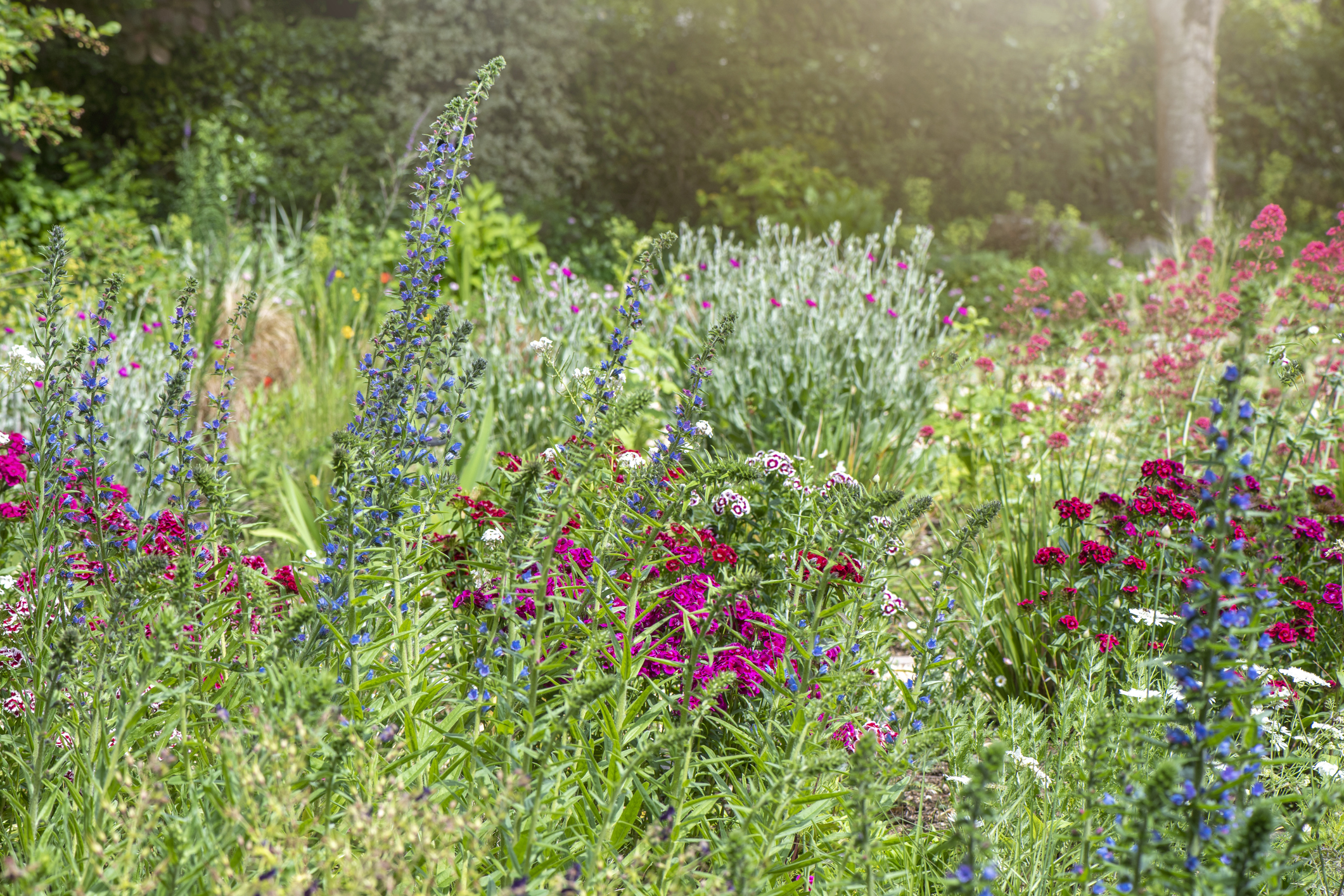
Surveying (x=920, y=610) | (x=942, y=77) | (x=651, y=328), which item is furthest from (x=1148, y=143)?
(x=920, y=610)

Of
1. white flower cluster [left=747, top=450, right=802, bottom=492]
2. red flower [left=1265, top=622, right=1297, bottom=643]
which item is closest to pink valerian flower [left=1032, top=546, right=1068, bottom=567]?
red flower [left=1265, top=622, right=1297, bottom=643]

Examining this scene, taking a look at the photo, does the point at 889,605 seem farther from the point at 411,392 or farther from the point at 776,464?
the point at 411,392

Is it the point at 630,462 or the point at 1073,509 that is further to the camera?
the point at 1073,509

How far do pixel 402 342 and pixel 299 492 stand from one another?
1620 mm

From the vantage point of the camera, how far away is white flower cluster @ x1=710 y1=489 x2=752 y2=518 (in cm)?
255

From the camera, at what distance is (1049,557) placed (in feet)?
8.90

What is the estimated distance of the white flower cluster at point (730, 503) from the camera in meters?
2.55

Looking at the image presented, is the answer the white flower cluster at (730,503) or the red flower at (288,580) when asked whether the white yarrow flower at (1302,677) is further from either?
the red flower at (288,580)

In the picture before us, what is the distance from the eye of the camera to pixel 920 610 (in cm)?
354

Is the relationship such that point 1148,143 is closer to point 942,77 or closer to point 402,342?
point 942,77

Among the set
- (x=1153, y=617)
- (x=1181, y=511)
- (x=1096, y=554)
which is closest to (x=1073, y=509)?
(x=1096, y=554)

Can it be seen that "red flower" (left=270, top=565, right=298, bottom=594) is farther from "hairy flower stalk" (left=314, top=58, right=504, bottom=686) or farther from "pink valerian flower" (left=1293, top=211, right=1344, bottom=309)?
"pink valerian flower" (left=1293, top=211, right=1344, bottom=309)

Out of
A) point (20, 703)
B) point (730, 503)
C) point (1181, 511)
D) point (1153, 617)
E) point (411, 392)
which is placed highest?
point (411, 392)

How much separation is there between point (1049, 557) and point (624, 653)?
150 cm
